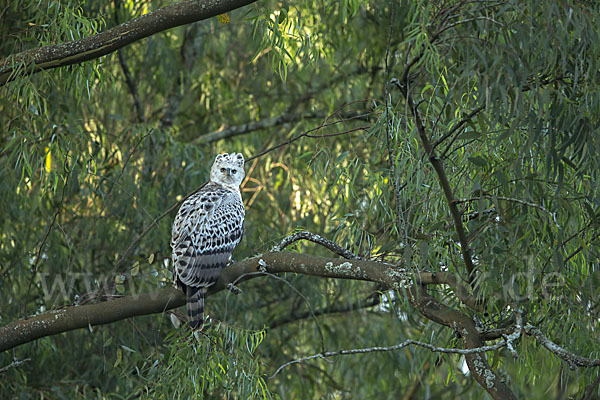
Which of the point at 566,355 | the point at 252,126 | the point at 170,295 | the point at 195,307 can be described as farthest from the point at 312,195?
the point at 566,355

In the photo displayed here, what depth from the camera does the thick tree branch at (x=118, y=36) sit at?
3.04 meters

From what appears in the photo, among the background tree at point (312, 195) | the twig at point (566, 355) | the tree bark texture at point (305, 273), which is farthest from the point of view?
the tree bark texture at point (305, 273)

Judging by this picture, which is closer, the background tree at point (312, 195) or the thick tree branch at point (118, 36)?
the background tree at point (312, 195)

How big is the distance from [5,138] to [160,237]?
0.98m

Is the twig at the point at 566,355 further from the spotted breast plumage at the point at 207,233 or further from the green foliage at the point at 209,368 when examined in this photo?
the spotted breast plumage at the point at 207,233

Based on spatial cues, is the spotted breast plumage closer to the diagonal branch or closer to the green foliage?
the green foliage

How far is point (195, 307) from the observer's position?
3.50 m

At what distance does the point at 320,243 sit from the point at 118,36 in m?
1.04

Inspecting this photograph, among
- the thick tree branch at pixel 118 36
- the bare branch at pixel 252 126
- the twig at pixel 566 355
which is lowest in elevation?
the twig at pixel 566 355

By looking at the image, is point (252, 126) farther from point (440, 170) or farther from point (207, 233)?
point (440, 170)

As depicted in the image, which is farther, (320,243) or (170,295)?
(170,295)

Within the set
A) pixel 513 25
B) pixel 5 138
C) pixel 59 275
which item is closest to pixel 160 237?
pixel 59 275

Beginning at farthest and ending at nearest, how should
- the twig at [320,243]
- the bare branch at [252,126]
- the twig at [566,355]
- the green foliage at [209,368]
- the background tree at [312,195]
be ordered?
the bare branch at [252,126] < the green foliage at [209,368] < the twig at [320,243] < the background tree at [312,195] < the twig at [566,355]

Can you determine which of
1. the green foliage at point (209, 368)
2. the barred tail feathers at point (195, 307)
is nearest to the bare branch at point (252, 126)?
the barred tail feathers at point (195, 307)
